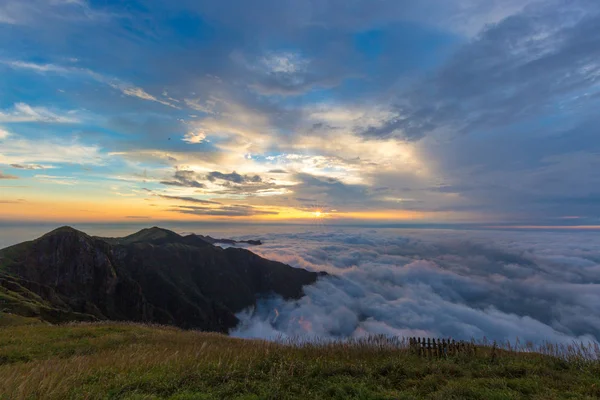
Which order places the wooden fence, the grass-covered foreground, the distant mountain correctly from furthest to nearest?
1. the distant mountain
2. the wooden fence
3. the grass-covered foreground

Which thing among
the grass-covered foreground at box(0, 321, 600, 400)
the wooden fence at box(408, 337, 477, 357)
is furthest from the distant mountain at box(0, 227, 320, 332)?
the wooden fence at box(408, 337, 477, 357)

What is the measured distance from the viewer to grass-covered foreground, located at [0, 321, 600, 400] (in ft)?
26.7

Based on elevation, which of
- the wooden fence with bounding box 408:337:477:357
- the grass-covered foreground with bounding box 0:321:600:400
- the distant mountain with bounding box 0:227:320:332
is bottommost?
the distant mountain with bounding box 0:227:320:332

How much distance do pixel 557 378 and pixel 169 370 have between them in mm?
13862

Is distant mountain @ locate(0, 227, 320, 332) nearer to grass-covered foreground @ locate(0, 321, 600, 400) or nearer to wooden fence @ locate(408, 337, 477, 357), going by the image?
grass-covered foreground @ locate(0, 321, 600, 400)

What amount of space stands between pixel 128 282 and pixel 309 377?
13862 cm

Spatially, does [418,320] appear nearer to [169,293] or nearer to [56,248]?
[169,293]

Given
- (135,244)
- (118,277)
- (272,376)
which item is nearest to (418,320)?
(118,277)

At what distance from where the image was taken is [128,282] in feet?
400

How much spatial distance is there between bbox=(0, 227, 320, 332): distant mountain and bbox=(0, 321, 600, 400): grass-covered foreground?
40.6 meters

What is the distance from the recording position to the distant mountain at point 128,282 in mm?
69438

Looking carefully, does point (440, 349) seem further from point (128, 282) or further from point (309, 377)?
point (128, 282)

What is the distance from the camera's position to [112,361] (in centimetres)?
1116

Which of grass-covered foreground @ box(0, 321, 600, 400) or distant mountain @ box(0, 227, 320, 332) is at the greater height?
grass-covered foreground @ box(0, 321, 600, 400)
